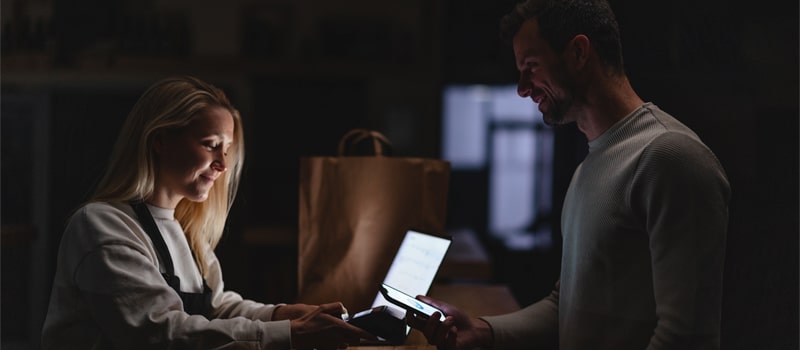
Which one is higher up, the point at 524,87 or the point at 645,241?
the point at 524,87

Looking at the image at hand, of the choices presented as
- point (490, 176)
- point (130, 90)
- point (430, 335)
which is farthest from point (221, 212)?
point (490, 176)

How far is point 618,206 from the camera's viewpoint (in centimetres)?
108

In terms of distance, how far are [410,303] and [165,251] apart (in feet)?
1.59

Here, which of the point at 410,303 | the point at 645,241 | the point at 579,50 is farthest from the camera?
the point at 410,303

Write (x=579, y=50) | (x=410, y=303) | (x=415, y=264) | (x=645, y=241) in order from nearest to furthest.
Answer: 1. (x=645, y=241)
2. (x=579, y=50)
3. (x=410, y=303)
4. (x=415, y=264)

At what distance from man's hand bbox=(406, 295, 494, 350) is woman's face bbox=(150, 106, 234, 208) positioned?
0.49 meters

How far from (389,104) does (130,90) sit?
1.79m

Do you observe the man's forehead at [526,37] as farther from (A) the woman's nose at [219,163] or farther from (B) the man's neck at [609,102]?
(A) the woman's nose at [219,163]

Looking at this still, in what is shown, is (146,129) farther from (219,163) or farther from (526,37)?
(526,37)

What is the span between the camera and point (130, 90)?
4.09 metres

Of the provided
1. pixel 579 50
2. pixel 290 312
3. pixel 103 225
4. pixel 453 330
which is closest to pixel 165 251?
pixel 103 225

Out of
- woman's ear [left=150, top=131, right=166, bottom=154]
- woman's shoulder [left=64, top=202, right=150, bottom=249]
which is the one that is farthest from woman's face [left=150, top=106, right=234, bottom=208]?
woman's shoulder [left=64, top=202, right=150, bottom=249]

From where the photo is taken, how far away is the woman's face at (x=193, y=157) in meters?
1.25

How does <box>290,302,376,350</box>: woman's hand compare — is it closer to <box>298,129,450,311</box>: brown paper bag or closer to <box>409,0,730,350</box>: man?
<box>409,0,730,350</box>: man
